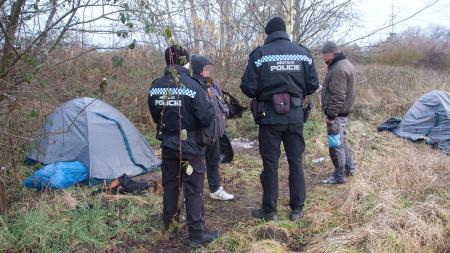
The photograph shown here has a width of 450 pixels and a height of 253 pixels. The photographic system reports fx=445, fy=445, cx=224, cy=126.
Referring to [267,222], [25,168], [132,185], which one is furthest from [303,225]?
[25,168]

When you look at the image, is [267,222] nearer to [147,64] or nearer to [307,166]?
[307,166]

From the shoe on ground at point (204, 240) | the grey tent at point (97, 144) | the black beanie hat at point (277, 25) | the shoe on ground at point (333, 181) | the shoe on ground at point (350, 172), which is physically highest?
the black beanie hat at point (277, 25)

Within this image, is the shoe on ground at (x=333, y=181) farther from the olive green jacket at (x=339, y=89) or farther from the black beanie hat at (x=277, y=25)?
the black beanie hat at (x=277, y=25)

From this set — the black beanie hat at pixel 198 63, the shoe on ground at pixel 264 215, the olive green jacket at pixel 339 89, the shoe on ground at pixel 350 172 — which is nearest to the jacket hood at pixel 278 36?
the black beanie hat at pixel 198 63

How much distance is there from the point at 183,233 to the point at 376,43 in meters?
6.91

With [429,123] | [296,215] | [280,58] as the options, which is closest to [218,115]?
[280,58]

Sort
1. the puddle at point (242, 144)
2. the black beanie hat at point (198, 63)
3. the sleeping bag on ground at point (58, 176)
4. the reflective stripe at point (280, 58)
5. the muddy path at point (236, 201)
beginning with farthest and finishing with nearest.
→ 1. the puddle at point (242, 144)
2. the sleeping bag on ground at point (58, 176)
3. the black beanie hat at point (198, 63)
4. the reflective stripe at point (280, 58)
5. the muddy path at point (236, 201)

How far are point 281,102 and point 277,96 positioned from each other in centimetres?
7

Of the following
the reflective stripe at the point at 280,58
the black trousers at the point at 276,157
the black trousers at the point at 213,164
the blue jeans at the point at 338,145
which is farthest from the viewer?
the blue jeans at the point at 338,145

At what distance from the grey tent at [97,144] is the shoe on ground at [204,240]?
252 cm

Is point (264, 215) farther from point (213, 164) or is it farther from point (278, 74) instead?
point (278, 74)

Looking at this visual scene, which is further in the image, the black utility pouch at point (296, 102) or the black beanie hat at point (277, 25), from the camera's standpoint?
the black beanie hat at point (277, 25)

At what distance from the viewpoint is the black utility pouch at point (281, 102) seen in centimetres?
417

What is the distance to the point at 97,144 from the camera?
6.27 meters
